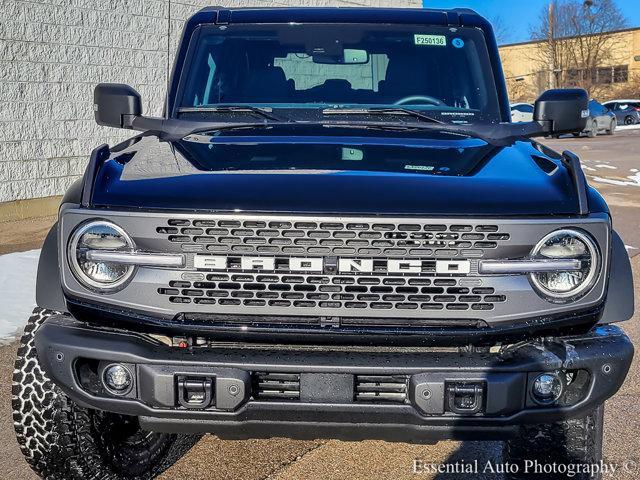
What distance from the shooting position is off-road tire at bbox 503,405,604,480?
2.84 meters

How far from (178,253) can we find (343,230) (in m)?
0.55

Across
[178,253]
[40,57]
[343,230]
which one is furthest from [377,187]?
[40,57]

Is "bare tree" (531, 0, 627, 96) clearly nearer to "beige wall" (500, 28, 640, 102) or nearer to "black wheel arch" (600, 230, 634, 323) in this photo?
"beige wall" (500, 28, 640, 102)

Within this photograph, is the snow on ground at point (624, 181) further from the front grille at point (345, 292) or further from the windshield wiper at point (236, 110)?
the front grille at point (345, 292)

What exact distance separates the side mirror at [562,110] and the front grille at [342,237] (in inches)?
57.6

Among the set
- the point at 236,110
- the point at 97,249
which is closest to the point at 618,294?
the point at 97,249

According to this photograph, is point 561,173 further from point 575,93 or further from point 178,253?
point 178,253

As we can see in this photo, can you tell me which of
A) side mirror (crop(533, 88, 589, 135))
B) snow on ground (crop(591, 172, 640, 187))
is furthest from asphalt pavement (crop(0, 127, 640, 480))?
snow on ground (crop(591, 172, 640, 187))

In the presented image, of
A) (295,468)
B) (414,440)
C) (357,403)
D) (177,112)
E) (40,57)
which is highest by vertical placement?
(40,57)

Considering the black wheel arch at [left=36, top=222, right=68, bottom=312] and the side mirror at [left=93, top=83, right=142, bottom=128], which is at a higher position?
the side mirror at [left=93, top=83, right=142, bottom=128]

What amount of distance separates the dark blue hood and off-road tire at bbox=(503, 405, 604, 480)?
828 millimetres

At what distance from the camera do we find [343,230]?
2.46 meters

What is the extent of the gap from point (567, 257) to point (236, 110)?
1.78 m

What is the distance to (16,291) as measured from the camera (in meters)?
6.00
